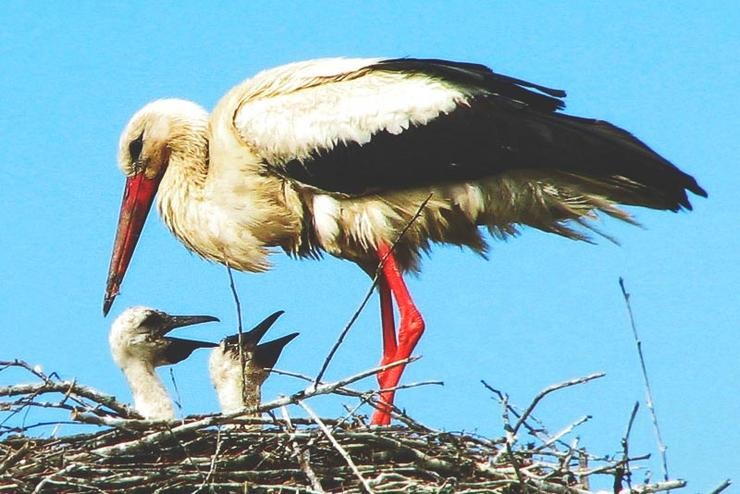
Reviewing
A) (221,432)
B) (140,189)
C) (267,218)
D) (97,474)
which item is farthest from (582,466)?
(140,189)

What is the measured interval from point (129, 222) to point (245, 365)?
155cm

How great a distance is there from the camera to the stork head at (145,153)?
8750mm

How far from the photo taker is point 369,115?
26.8ft

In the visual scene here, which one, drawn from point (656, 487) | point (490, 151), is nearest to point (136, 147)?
point (490, 151)

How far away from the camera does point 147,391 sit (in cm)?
783

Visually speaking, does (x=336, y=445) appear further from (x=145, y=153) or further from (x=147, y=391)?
(x=145, y=153)

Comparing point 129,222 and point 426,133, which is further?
point 129,222

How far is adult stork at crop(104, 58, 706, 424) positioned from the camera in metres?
8.12

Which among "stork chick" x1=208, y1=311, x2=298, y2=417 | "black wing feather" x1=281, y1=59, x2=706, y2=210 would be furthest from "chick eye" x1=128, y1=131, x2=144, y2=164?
"stork chick" x1=208, y1=311, x2=298, y2=417

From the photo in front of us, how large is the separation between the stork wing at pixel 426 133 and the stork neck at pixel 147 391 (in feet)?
3.64

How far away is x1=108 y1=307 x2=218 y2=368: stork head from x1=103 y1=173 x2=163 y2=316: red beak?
2.79ft

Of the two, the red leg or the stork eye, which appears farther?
the red leg

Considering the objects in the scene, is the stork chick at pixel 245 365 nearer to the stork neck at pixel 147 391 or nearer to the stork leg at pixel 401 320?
the stork neck at pixel 147 391

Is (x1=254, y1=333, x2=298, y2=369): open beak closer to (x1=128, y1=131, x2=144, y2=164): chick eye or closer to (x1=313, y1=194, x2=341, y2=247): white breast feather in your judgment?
(x1=313, y1=194, x2=341, y2=247): white breast feather
